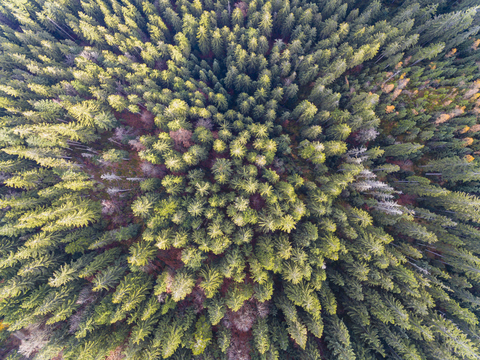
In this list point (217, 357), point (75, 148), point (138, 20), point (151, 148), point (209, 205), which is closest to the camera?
point (217, 357)

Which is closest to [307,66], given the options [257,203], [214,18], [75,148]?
[214,18]

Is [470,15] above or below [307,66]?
above

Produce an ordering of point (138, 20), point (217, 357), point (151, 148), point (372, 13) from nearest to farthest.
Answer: point (217, 357)
point (151, 148)
point (372, 13)
point (138, 20)

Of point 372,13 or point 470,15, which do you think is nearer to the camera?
point 470,15

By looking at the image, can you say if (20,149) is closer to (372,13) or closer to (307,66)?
(307,66)

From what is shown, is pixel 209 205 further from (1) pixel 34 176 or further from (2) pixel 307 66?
(2) pixel 307 66

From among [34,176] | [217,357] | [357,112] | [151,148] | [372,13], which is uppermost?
[372,13]
